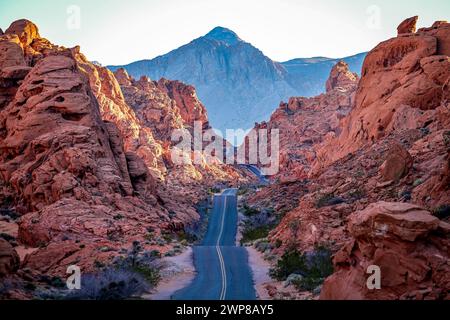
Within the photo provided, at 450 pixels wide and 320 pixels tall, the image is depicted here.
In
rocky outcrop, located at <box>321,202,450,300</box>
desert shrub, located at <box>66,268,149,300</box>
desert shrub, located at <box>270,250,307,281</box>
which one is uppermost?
rocky outcrop, located at <box>321,202,450,300</box>

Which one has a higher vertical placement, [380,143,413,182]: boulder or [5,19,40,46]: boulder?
[5,19,40,46]: boulder

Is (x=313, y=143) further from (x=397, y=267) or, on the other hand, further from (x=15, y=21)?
(x=397, y=267)

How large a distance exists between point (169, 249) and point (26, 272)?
45.7 feet

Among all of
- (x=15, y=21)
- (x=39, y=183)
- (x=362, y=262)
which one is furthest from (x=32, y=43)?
(x=362, y=262)

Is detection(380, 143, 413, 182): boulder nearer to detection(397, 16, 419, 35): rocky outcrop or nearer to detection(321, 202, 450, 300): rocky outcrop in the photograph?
detection(321, 202, 450, 300): rocky outcrop

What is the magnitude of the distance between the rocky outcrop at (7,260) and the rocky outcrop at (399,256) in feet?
37.4

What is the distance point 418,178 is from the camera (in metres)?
26.2

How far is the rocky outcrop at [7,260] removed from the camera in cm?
1756

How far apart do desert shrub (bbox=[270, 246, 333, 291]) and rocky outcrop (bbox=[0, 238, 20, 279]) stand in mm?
12027

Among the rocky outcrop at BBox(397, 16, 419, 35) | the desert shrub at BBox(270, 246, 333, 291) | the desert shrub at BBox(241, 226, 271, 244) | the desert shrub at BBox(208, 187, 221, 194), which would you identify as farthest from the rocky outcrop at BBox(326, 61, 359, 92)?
the desert shrub at BBox(270, 246, 333, 291)

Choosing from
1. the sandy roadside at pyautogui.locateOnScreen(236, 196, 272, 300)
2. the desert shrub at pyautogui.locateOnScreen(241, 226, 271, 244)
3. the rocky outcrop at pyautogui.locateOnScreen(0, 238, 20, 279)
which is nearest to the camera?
the rocky outcrop at pyautogui.locateOnScreen(0, 238, 20, 279)

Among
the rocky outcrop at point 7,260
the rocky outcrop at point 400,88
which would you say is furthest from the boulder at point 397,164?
the rocky outcrop at point 7,260

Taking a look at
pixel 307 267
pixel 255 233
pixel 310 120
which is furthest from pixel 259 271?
pixel 310 120

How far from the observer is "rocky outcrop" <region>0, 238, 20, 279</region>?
17.6 metres
